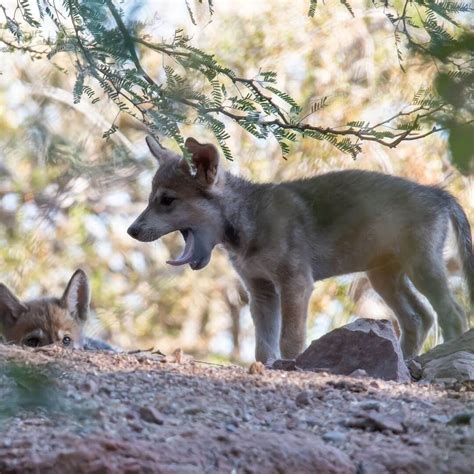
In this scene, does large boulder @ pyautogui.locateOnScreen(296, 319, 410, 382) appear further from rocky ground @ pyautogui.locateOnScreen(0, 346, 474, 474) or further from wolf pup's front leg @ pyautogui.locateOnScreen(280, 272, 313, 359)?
wolf pup's front leg @ pyautogui.locateOnScreen(280, 272, 313, 359)

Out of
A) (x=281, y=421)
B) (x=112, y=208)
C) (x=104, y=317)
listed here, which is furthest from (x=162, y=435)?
(x=112, y=208)

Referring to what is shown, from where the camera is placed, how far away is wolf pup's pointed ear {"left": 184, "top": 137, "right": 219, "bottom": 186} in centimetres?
758

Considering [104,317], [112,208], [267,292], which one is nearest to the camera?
[104,317]

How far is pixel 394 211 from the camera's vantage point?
26.4ft

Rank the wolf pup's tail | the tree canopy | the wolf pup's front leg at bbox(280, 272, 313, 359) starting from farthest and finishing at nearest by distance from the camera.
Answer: the wolf pup's tail
the wolf pup's front leg at bbox(280, 272, 313, 359)
the tree canopy

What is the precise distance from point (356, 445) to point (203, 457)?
0.65 metres

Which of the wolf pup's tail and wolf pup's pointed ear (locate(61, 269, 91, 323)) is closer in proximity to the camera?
wolf pup's pointed ear (locate(61, 269, 91, 323))

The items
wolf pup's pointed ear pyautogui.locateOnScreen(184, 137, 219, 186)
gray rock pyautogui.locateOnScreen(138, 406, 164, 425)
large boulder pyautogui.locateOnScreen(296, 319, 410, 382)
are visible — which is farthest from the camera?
wolf pup's pointed ear pyautogui.locateOnScreen(184, 137, 219, 186)

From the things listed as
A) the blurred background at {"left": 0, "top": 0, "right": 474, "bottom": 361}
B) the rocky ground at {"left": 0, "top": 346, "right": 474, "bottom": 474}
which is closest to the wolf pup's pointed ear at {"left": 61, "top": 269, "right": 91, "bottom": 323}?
the rocky ground at {"left": 0, "top": 346, "right": 474, "bottom": 474}

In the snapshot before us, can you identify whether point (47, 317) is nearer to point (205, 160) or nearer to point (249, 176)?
point (205, 160)

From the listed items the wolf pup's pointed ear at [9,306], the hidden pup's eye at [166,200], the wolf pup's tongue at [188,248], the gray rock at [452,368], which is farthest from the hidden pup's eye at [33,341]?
the gray rock at [452,368]

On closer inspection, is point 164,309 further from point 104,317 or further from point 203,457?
point 203,457

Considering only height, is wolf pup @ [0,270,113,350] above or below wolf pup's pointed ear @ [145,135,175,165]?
below

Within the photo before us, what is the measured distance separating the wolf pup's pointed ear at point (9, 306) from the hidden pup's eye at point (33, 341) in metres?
0.24
